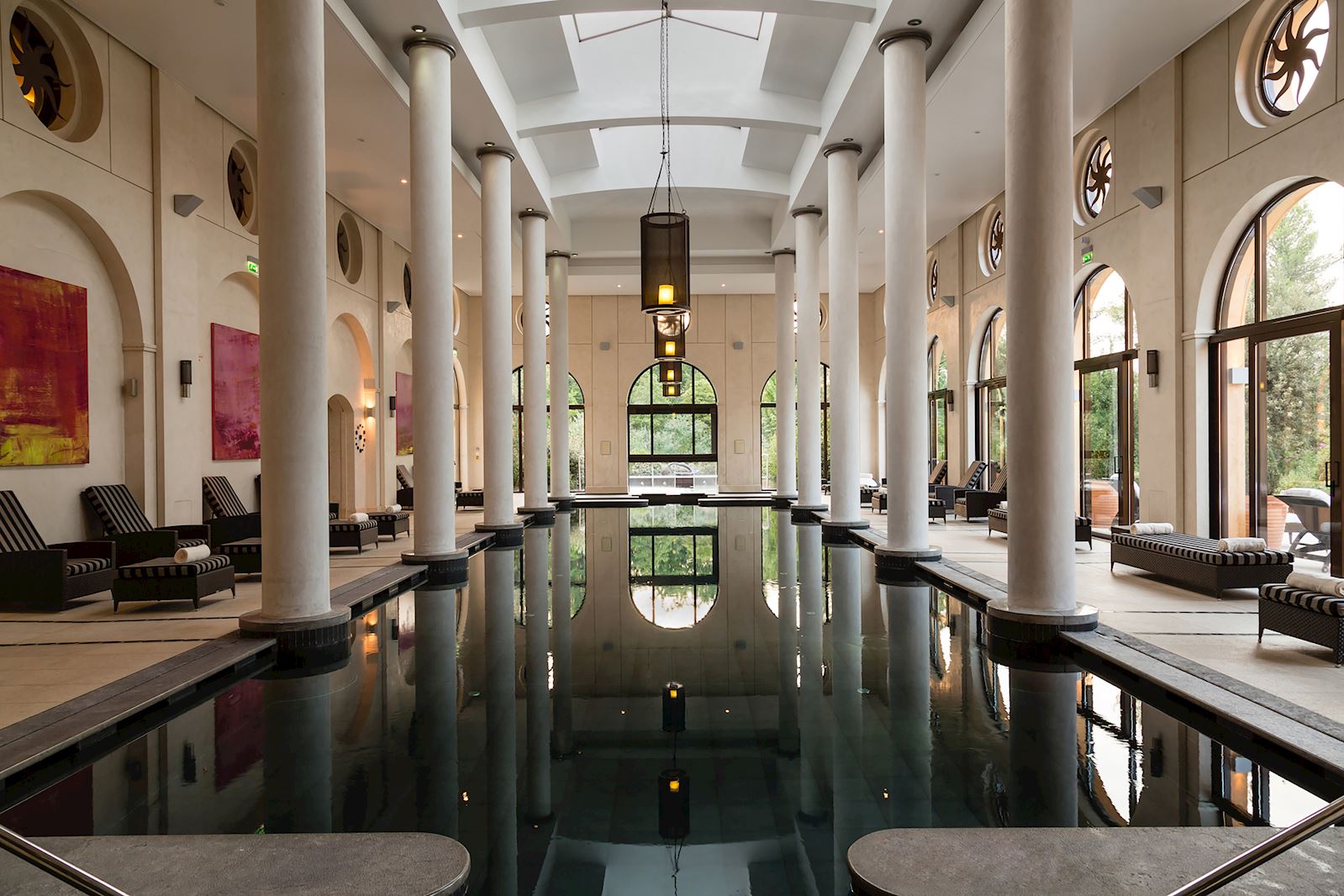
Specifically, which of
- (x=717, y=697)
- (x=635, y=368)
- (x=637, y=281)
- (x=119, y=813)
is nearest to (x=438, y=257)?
(x=717, y=697)

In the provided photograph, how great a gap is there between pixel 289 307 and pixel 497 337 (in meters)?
6.98

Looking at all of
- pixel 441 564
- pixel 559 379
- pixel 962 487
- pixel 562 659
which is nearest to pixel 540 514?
pixel 559 379

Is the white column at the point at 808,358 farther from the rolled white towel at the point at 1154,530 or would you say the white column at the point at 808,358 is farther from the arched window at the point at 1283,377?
the rolled white towel at the point at 1154,530

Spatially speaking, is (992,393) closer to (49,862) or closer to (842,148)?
(842,148)

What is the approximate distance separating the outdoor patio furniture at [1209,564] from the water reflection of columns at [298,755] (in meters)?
7.44

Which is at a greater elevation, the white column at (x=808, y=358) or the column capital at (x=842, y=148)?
the column capital at (x=842, y=148)

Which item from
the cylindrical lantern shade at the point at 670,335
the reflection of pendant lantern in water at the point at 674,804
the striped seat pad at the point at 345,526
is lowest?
the reflection of pendant lantern in water at the point at 674,804

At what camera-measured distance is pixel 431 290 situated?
33.6ft

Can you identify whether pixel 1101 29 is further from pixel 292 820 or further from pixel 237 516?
pixel 237 516

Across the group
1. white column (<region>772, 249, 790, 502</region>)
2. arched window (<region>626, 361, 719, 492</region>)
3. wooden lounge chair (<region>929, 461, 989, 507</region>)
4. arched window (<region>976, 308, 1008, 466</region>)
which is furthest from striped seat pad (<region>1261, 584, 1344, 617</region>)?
arched window (<region>626, 361, 719, 492</region>)

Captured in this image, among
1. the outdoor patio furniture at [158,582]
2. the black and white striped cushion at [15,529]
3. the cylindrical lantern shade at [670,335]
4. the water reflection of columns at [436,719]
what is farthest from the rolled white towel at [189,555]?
the cylindrical lantern shade at [670,335]

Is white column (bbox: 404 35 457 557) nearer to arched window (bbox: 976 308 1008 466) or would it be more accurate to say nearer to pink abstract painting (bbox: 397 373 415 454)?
pink abstract painting (bbox: 397 373 415 454)

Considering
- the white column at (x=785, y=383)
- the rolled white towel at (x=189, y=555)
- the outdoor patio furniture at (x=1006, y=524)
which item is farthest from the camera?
the white column at (x=785, y=383)

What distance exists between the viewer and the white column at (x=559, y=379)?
21.2m
